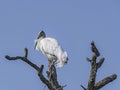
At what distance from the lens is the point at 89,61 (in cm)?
1148

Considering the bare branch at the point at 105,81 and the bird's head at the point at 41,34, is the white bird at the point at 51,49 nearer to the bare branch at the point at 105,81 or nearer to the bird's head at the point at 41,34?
the bird's head at the point at 41,34

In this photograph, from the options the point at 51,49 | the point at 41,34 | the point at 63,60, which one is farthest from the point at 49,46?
the point at 63,60

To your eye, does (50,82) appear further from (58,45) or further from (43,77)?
(58,45)

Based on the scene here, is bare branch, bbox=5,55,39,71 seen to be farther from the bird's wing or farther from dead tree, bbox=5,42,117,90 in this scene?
the bird's wing

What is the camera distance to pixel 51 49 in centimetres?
1775

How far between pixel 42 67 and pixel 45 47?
580 centimetres

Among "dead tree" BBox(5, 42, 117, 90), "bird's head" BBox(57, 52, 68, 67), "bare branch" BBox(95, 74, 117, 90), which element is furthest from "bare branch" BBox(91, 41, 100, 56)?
"bird's head" BBox(57, 52, 68, 67)

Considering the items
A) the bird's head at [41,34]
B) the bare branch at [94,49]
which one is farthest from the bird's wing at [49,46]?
the bare branch at [94,49]

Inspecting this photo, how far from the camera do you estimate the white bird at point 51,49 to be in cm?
1628

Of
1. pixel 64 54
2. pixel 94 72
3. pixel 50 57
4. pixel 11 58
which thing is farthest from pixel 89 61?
pixel 50 57

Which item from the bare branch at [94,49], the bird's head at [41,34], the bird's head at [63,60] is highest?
the bare branch at [94,49]

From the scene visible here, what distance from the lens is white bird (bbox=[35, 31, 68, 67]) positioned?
16.3 m

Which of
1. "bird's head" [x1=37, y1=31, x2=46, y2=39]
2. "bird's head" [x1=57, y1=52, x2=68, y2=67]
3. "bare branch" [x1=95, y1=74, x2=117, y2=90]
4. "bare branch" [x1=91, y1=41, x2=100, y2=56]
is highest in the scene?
"bare branch" [x1=91, y1=41, x2=100, y2=56]

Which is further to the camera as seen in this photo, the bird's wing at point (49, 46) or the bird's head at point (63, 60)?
the bird's wing at point (49, 46)
